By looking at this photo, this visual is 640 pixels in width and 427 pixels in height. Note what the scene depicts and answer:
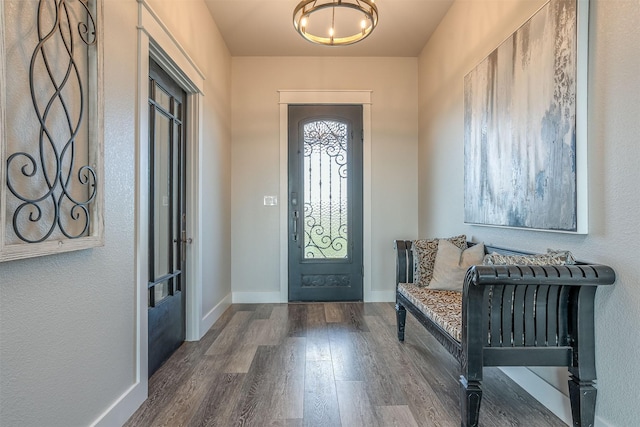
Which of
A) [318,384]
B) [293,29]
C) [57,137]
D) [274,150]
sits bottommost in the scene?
[318,384]

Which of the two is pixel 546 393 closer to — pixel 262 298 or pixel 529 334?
pixel 529 334

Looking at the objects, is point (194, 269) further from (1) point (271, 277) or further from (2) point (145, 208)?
(1) point (271, 277)

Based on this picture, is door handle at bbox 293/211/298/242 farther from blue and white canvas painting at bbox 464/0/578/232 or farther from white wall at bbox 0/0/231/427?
white wall at bbox 0/0/231/427

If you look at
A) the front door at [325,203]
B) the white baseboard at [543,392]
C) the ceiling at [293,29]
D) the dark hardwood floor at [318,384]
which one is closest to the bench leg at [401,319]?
the dark hardwood floor at [318,384]

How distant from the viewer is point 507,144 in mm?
2203

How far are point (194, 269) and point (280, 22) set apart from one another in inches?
93.2

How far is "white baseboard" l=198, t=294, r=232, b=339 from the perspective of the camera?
119 inches

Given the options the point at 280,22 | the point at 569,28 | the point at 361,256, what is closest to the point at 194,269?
the point at 361,256

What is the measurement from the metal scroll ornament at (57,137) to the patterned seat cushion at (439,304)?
5.59ft

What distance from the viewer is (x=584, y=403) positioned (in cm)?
154

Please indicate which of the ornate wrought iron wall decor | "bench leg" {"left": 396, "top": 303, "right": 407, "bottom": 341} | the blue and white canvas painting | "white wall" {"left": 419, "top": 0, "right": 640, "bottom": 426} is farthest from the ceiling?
"bench leg" {"left": 396, "top": 303, "right": 407, "bottom": 341}

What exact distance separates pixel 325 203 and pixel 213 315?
1.67m

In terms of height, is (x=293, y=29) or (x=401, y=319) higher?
(x=293, y=29)

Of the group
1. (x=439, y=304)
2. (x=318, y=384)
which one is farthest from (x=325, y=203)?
(x=318, y=384)
